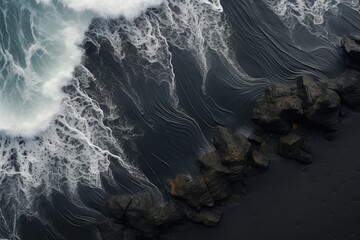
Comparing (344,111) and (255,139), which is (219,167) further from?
(344,111)

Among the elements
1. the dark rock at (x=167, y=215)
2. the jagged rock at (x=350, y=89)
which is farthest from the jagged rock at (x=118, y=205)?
the jagged rock at (x=350, y=89)

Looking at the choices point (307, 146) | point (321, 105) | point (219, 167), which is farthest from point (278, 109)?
point (219, 167)

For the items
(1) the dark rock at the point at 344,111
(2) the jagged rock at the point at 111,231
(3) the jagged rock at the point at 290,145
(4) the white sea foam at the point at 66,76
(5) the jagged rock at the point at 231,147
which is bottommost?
(1) the dark rock at the point at 344,111

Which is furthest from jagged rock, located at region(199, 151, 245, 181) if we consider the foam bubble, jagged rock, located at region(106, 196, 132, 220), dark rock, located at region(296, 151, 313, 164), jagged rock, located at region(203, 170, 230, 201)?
the foam bubble

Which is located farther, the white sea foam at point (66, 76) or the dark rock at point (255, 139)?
the white sea foam at point (66, 76)

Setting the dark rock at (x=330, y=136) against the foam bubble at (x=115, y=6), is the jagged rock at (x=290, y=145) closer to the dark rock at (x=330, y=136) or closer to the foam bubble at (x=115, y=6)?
the dark rock at (x=330, y=136)
